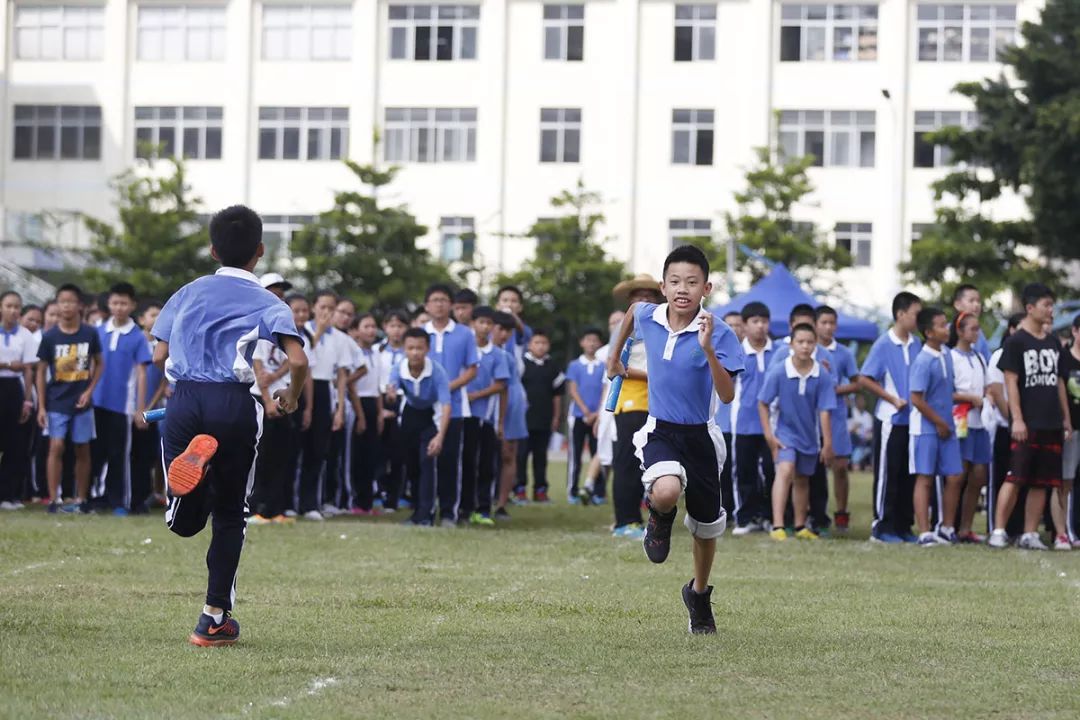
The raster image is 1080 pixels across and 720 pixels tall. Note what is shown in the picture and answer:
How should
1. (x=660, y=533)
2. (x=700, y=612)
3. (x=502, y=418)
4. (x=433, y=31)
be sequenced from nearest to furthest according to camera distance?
(x=660, y=533)
(x=700, y=612)
(x=502, y=418)
(x=433, y=31)

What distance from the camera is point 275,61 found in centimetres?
5125

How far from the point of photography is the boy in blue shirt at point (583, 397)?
73.6 feet

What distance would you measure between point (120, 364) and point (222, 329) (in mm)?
9792

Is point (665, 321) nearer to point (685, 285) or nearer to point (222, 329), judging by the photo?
point (685, 285)

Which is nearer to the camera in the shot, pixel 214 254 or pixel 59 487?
pixel 214 254

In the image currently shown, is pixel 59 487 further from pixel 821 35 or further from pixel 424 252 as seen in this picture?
pixel 821 35

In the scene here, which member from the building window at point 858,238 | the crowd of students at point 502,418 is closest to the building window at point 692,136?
the building window at point 858,238

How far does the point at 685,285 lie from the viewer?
8992mm

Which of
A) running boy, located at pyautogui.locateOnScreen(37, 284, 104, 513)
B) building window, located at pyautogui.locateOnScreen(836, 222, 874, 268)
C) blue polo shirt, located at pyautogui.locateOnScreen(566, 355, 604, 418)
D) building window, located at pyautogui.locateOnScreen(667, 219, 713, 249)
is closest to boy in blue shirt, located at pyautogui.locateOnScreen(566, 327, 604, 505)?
blue polo shirt, located at pyautogui.locateOnScreen(566, 355, 604, 418)

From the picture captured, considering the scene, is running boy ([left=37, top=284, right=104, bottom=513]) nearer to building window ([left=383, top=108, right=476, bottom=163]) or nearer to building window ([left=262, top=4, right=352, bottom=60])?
building window ([left=383, top=108, right=476, bottom=163])

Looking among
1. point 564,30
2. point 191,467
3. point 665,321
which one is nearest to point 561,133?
point 564,30

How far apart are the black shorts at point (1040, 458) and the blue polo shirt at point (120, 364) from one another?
8.18 meters

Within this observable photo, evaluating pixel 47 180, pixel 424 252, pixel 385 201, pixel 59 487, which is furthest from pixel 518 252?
pixel 59 487

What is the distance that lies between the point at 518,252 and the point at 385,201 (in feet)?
13.6
